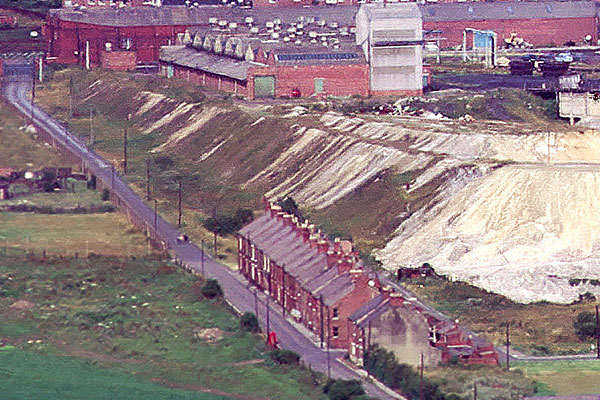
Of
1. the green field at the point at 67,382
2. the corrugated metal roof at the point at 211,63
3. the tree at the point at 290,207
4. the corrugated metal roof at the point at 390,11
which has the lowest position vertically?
the green field at the point at 67,382

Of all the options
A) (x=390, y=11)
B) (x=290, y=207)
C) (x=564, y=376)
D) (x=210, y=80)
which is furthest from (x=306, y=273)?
(x=210, y=80)

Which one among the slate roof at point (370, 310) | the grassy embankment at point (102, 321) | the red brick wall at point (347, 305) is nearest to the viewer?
the grassy embankment at point (102, 321)

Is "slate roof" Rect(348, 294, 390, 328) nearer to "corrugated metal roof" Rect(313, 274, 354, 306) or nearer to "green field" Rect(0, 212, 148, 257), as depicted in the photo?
"corrugated metal roof" Rect(313, 274, 354, 306)

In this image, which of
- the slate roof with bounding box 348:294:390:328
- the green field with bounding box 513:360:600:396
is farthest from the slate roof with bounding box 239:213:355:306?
A: the green field with bounding box 513:360:600:396

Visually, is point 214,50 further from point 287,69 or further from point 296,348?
point 296,348

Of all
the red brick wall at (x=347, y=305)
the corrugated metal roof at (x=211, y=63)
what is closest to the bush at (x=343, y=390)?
the red brick wall at (x=347, y=305)

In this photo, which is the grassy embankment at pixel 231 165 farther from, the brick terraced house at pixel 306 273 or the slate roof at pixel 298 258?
the brick terraced house at pixel 306 273
